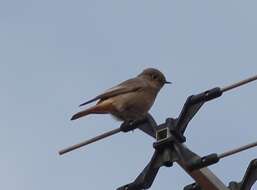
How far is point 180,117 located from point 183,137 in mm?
189

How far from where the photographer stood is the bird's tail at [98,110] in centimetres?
1048

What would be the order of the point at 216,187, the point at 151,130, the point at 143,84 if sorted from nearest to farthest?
the point at 216,187 → the point at 151,130 → the point at 143,84

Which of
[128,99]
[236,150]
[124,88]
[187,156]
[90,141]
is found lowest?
[236,150]

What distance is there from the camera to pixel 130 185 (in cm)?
538

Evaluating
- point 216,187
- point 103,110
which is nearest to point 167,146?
point 216,187

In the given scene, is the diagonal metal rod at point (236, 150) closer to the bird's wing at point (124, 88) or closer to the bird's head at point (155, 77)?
the bird's wing at point (124, 88)

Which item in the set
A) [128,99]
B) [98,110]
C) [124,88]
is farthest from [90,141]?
[124,88]

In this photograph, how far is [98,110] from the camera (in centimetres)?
1081

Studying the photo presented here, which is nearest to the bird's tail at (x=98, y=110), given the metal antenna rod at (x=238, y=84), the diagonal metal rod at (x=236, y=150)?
the metal antenna rod at (x=238, y=84)

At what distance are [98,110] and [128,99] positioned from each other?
59cm

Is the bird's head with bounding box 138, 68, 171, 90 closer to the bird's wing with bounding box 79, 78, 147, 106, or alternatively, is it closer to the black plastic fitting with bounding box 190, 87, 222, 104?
the bird's wing with bounding box 79, 78, 147, 106

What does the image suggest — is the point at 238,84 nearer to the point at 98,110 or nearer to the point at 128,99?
the point at 98,110

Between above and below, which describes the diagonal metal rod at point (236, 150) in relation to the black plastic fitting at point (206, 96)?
below

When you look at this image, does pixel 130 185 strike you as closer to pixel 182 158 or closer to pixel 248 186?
pixel 182 158
